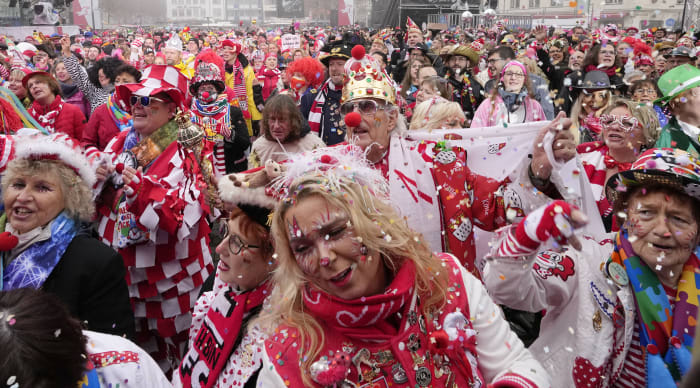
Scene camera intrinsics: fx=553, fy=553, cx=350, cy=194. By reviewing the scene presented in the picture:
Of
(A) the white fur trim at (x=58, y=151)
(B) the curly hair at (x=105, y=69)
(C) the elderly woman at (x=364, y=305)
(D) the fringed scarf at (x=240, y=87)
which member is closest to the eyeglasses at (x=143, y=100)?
(A) the white fur trim at (x=58, y=151)

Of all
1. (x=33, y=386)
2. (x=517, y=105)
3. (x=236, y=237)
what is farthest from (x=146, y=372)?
(x=517, y=105)

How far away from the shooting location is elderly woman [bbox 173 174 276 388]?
2.25 m

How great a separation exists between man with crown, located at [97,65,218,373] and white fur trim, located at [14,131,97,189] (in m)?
0.39

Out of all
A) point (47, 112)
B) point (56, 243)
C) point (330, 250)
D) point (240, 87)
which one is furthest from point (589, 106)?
point (47, 112)

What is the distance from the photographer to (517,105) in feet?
19.1

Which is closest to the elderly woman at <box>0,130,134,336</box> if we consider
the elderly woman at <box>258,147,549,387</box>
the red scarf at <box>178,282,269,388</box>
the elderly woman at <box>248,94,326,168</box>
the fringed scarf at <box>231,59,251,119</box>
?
the red scarf at <box>178,282,269,388</box>

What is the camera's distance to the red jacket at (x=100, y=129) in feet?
15.6

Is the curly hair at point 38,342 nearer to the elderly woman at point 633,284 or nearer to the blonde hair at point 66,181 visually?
the blonde hair at point 66,181

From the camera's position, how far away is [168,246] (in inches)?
140

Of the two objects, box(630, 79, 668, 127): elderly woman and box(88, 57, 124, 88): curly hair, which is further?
box(88, 57, 124, 88): curly hair

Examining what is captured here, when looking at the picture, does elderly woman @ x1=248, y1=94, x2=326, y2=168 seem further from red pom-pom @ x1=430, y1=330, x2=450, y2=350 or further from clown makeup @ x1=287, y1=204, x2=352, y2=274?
red pom-pom @ x1=430, y1=330, x2=450, y2=350

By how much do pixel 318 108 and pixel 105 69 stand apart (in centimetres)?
295

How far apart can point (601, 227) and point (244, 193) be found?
171 centimetres

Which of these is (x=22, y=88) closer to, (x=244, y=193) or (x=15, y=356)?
(x=244, y=193)
